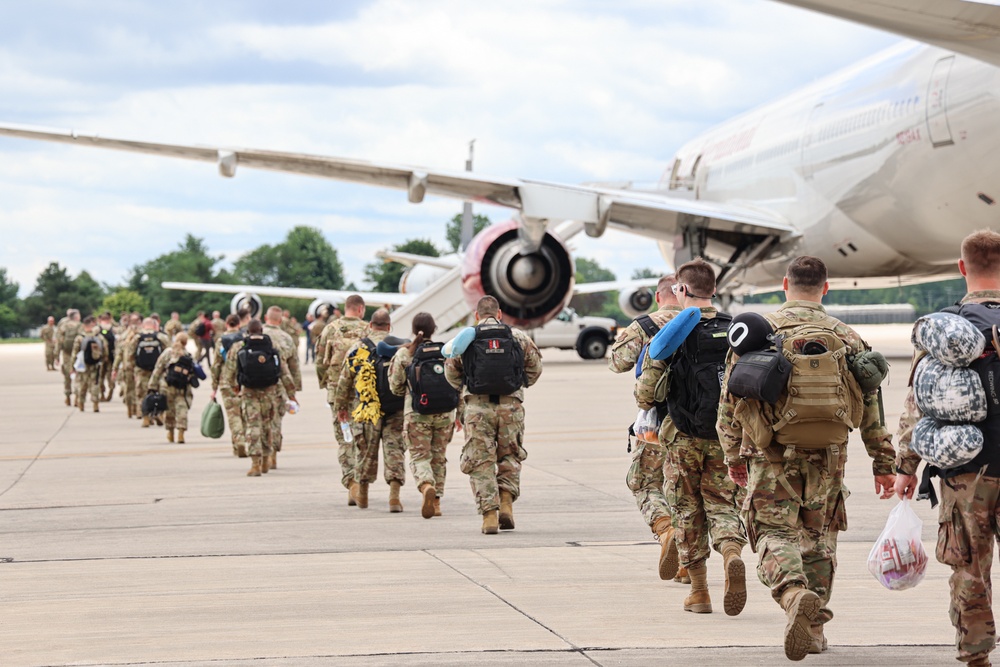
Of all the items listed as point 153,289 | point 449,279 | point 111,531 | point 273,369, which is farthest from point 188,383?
point 153,289

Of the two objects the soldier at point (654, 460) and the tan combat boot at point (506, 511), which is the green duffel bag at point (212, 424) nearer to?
the tan combat boot at point (506, 511)

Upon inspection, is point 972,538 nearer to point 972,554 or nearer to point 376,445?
point 972,554

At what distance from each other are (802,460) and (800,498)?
16 centimetres

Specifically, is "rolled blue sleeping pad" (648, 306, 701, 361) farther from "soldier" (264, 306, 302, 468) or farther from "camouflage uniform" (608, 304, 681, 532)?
"soldier" (264, 306, 302, 468)

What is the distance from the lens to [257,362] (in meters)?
13.0

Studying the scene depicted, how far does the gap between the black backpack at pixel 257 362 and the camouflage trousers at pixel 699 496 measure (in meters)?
7.14

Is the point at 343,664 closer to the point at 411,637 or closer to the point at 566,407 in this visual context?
the point at 411,637

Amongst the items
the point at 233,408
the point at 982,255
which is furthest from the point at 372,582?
the point at 233,408

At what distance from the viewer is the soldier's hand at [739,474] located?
571 centimetres

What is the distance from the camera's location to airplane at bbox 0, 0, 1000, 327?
18828 mm

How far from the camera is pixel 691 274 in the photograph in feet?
22.0

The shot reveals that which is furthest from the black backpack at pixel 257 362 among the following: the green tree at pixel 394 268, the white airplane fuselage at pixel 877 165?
the green tree at pixel 394 268

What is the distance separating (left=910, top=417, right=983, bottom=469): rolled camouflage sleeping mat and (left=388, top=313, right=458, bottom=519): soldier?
17.8 feet

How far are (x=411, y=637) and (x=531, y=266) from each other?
1794cm
